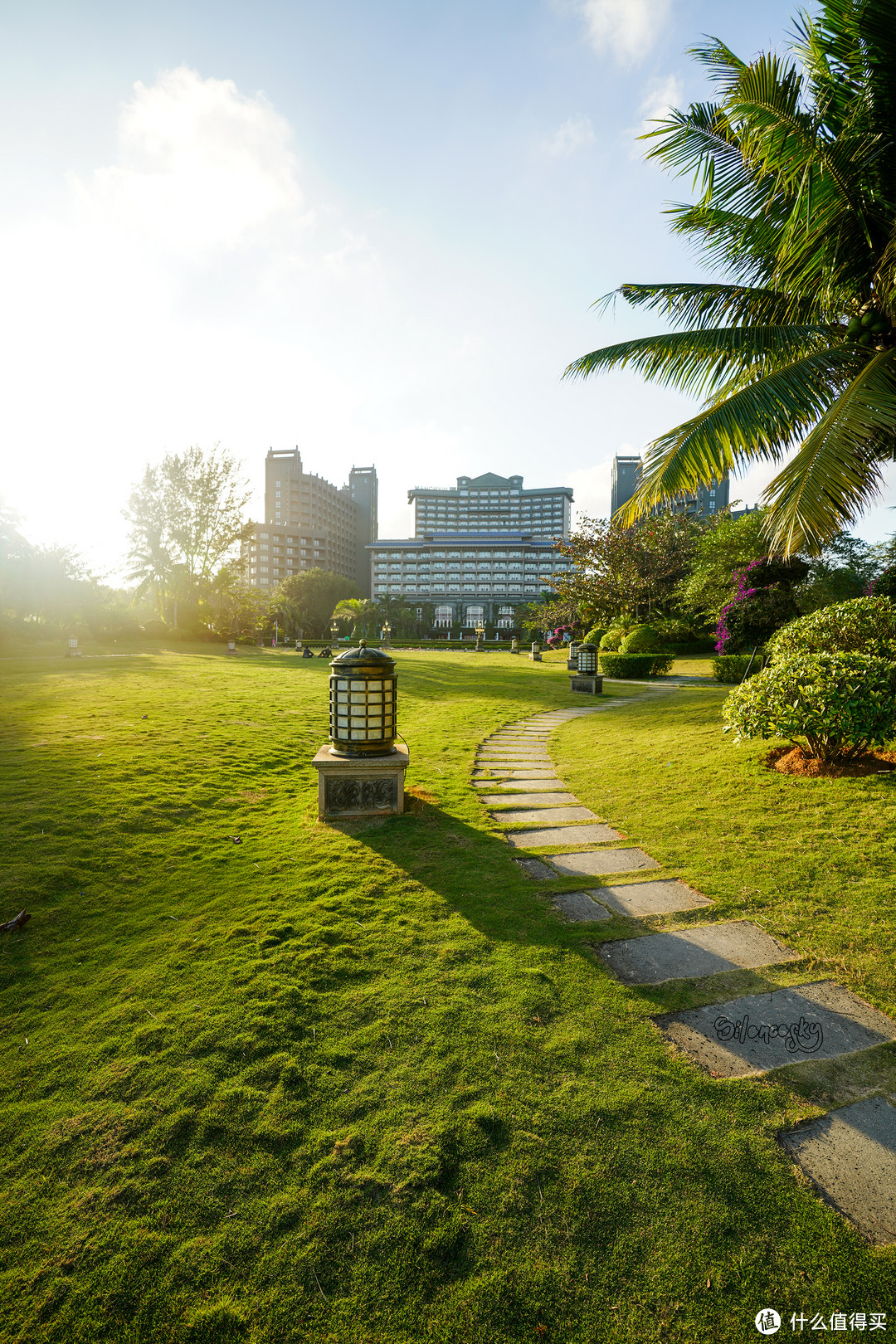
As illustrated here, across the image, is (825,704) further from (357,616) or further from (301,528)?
(301,528)

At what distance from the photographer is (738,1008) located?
2777mm

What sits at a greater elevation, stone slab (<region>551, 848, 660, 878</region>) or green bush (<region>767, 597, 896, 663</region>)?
green bush (<region>767, 597, 896, 663</region>)

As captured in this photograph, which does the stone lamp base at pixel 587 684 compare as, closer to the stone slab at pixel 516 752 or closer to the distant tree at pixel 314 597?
the stone slab at pixel 516 752

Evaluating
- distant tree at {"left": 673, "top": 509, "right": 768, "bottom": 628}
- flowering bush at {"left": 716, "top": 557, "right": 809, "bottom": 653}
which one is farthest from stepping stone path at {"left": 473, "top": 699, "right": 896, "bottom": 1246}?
distant tree at {"left": 673, "top": 509, "right": 768, "bottom": 628}

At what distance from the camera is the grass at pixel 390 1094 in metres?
1.62

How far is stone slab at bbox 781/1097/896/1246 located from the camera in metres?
1.81

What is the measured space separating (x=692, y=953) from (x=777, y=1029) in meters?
0.63

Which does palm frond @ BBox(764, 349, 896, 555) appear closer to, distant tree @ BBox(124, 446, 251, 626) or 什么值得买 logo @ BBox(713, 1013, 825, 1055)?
什么值得买 logo @ BBox(713, 1013, 825, 1055)

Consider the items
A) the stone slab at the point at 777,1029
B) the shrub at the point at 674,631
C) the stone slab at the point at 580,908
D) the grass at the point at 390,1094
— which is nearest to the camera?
the grass at the point at 390,1094

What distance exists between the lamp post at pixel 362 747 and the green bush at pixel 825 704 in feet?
13.0

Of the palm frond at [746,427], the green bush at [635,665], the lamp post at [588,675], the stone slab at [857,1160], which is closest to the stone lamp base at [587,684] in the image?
the lamp post at [588,675]

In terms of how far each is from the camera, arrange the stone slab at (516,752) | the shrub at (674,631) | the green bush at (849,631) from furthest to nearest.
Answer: the shrub at (674,631) < the stone slab at (516,752) < the green bush at (849,631)

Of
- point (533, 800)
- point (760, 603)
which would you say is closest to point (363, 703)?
point (533, 800)

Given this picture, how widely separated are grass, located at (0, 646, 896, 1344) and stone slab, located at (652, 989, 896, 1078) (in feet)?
0.33
